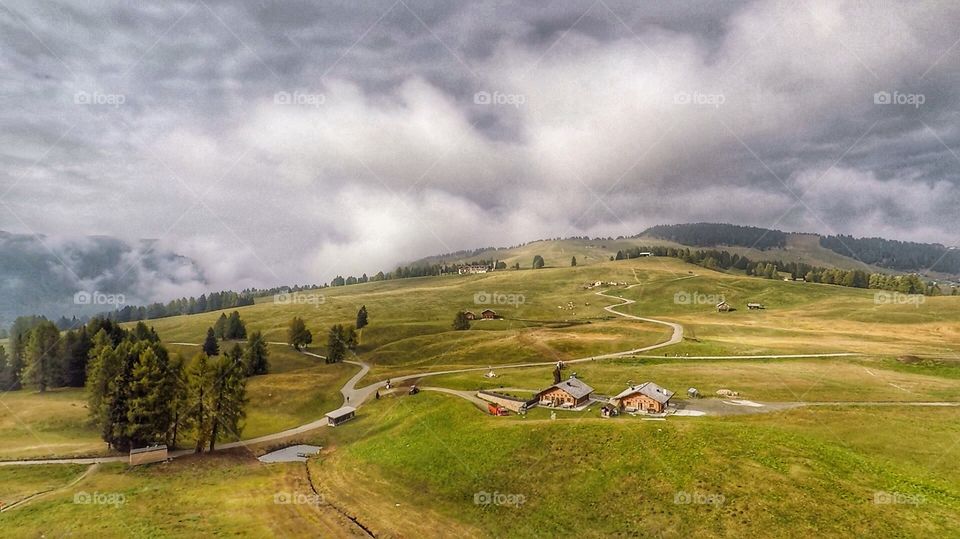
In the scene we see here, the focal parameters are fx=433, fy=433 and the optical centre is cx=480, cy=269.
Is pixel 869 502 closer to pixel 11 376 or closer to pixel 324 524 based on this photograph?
pixel 324 524

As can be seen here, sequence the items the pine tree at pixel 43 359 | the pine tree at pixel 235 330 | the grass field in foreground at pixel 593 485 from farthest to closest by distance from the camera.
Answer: the pine tree at pixel 235 330 < the pine tree at pixel 43 359 < the grass field in foreground at pixel 593 485

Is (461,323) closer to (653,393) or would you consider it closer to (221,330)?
(221,330)

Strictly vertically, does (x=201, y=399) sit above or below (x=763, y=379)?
above

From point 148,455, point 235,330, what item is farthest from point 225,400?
point 235,330

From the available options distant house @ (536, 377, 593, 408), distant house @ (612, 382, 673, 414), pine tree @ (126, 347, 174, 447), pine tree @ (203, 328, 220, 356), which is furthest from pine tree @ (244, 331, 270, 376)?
distant house @ (612, 382, 673, 414)

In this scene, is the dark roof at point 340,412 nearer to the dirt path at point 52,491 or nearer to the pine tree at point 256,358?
the dirt path at point 52,491

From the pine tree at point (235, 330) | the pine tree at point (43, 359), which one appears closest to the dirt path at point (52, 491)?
the pine tree at point (43, 359)
